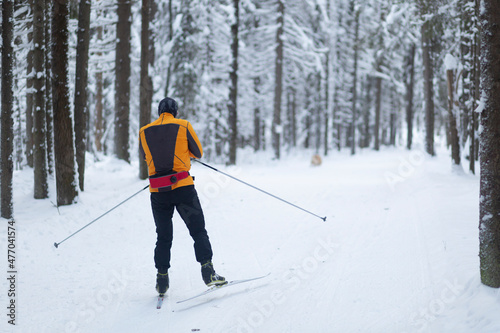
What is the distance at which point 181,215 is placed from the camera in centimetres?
489

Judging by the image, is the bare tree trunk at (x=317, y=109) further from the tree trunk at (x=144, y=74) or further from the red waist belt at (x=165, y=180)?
the red waist belt at (x=165, y=180)

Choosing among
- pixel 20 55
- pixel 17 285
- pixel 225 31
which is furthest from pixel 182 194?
pixel 225 31

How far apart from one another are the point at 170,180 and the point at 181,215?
1.67 ft

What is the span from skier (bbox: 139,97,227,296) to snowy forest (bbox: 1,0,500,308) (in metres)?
3.24

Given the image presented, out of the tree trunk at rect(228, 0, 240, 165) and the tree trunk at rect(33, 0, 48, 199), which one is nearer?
the tree trunk at rect(33, 0, 48, 199)

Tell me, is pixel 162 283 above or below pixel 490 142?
below

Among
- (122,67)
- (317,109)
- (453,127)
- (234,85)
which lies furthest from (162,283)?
(317,109)

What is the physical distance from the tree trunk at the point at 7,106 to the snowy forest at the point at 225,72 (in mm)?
21

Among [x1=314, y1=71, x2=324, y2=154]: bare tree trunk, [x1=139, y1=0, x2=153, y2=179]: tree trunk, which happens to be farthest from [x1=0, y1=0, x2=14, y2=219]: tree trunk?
[x1=314, y1=71, x2=324, y2=154]: bare tree trunk

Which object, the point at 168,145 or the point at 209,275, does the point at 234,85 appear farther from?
the point at 209,275

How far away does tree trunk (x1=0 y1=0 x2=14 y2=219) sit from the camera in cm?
754

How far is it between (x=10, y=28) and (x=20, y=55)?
629 centimetres

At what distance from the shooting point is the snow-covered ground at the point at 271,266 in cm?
425

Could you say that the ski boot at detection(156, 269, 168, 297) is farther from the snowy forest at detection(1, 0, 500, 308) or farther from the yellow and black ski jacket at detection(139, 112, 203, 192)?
the snowy forest at detection(1, 0, 500, 308)
